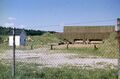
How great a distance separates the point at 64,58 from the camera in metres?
19.4

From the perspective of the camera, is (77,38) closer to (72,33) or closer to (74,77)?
(72,33)

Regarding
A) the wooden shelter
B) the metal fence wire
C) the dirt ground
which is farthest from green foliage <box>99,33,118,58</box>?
the wooden shelter

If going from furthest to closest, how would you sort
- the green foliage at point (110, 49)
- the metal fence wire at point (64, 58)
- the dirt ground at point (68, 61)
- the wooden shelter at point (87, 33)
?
the wooden shelter at point (87, 33) < the green foliage at point (110, 49) < the dirt ground at point (68, 61) < the metal fence wire at point (64, 58)

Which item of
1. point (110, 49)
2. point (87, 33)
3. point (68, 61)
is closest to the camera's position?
point (68, 61)

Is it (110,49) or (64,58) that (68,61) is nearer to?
(64,58)

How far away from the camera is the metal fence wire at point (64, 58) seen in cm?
944

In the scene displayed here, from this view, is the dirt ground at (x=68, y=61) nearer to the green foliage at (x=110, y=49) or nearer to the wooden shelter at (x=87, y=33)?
the green foliage at (x=110, y=49)

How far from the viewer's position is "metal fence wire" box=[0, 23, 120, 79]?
372 inches

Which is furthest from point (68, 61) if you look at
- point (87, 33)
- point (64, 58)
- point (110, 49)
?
point (87, 33)

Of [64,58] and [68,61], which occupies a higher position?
[68,61]

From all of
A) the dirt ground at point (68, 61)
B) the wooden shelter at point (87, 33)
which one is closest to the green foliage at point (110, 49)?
the dirt ground at point (68, 61)

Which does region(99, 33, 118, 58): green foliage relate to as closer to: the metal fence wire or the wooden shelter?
the metal fence wire

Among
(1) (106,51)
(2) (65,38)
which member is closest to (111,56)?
(1) (106,51)

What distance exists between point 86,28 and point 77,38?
6.76ft
